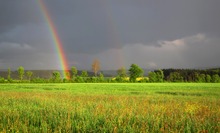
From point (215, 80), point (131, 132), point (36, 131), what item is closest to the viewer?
point (131, 132)

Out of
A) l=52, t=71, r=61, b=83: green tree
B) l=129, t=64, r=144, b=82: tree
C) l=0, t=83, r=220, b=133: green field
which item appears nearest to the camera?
l=0, t=83, r=220, b=133: green field

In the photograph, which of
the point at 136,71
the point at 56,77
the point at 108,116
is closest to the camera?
the point at 108,116

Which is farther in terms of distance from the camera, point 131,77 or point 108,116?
point 131,77

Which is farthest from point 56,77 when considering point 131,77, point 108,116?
point 108,116

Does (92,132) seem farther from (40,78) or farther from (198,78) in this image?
(198,78)

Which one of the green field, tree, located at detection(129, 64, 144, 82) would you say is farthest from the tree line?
the green field

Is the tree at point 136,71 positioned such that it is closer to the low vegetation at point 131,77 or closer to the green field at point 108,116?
the low vegetation at point 131,77

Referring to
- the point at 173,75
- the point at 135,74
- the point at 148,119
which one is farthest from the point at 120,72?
the point at 148,119

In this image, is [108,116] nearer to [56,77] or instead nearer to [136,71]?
[56,77]

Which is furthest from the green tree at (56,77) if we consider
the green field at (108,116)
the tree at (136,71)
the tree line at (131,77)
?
the green field at (108,116)

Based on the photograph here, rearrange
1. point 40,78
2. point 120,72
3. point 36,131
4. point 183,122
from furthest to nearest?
point 120,72 < point 40,78 < point 183,122 < point 36,131

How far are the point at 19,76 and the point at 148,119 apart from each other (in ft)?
467

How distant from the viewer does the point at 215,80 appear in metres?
124

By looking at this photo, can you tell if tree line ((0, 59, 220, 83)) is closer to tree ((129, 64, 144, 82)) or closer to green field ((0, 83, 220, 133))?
tree ((129, 64, 144, 82))
